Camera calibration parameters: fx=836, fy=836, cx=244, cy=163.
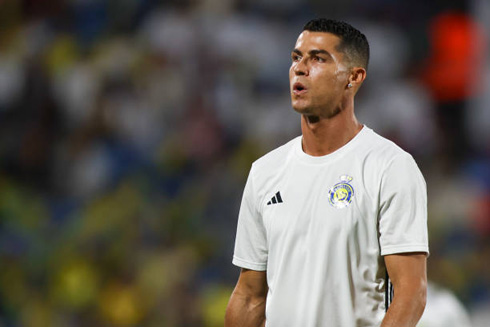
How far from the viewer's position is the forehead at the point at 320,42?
287 cm

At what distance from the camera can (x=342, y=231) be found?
2.73 meters

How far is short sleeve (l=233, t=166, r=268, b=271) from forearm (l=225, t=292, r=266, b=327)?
0.12 meters

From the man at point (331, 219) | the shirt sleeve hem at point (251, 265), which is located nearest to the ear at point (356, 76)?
the man at point (331, 219)

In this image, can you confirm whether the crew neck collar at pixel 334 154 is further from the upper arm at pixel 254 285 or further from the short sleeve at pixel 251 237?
the upper arm at pixel 254 285

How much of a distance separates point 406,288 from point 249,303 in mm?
704

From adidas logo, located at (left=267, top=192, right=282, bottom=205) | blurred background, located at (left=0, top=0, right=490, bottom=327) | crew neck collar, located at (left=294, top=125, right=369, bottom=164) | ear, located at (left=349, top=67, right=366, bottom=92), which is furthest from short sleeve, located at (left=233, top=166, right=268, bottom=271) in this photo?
blurred background, located at (left=0, top=0, right=490, bottom=327)

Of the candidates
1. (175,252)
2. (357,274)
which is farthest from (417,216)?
(175,252)

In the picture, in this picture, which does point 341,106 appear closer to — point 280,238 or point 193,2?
point 280,238

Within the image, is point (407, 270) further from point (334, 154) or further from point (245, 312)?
point (245, 312)

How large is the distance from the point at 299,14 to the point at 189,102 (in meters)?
1.26

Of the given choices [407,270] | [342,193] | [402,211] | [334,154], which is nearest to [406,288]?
[407,270]

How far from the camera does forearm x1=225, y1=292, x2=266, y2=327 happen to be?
306 centimetres

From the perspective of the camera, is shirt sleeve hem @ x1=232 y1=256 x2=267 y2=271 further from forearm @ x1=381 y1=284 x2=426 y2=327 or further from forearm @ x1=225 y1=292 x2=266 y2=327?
forearm @ x1=381 y1=284 x2=426 y2=327

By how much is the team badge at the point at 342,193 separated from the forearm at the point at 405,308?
0.34 meters
